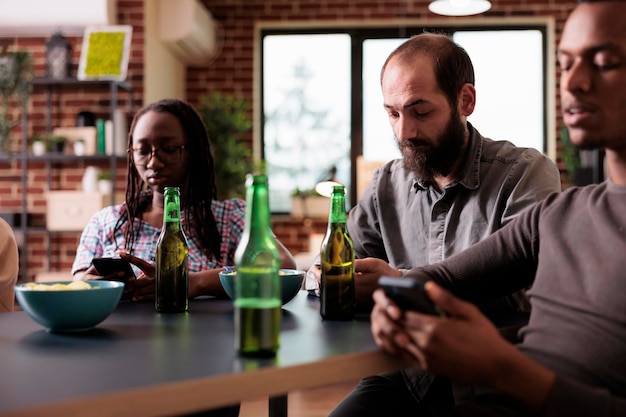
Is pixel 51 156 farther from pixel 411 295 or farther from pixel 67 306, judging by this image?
pixel 411 295

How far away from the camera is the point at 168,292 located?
1.42m

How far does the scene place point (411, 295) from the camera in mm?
924

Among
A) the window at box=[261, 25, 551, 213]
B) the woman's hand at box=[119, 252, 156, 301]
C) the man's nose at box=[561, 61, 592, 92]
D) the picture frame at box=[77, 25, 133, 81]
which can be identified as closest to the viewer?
the man's nose at box=[561, 61, 592, 92]

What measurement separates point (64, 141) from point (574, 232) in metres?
4.23

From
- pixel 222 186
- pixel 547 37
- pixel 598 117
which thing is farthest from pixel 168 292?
pixel 547 37

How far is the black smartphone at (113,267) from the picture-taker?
59.5 inches

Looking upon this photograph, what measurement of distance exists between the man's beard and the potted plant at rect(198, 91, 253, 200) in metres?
3.81

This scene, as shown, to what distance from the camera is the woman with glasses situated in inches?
80.8

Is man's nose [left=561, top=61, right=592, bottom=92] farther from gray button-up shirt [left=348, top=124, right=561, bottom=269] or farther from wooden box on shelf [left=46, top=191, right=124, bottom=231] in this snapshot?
wooden box on shelf [left=46, top=191, right=124, bottom=231]

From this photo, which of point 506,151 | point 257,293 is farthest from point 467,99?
point 257,293

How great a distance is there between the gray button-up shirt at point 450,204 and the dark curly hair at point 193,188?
0.43m

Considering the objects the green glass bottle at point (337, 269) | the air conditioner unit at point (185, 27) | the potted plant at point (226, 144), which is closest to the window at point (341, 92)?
the potted plant at point (226, 144)

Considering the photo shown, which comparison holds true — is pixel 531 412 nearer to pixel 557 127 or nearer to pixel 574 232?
pixel 574 232

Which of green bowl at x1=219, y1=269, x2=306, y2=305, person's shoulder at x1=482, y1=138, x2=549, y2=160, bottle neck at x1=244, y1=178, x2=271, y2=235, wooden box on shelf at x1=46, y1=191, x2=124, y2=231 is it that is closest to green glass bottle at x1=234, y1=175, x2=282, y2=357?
bottle neck at x1=244, y1=178, x2=271, y2=235
